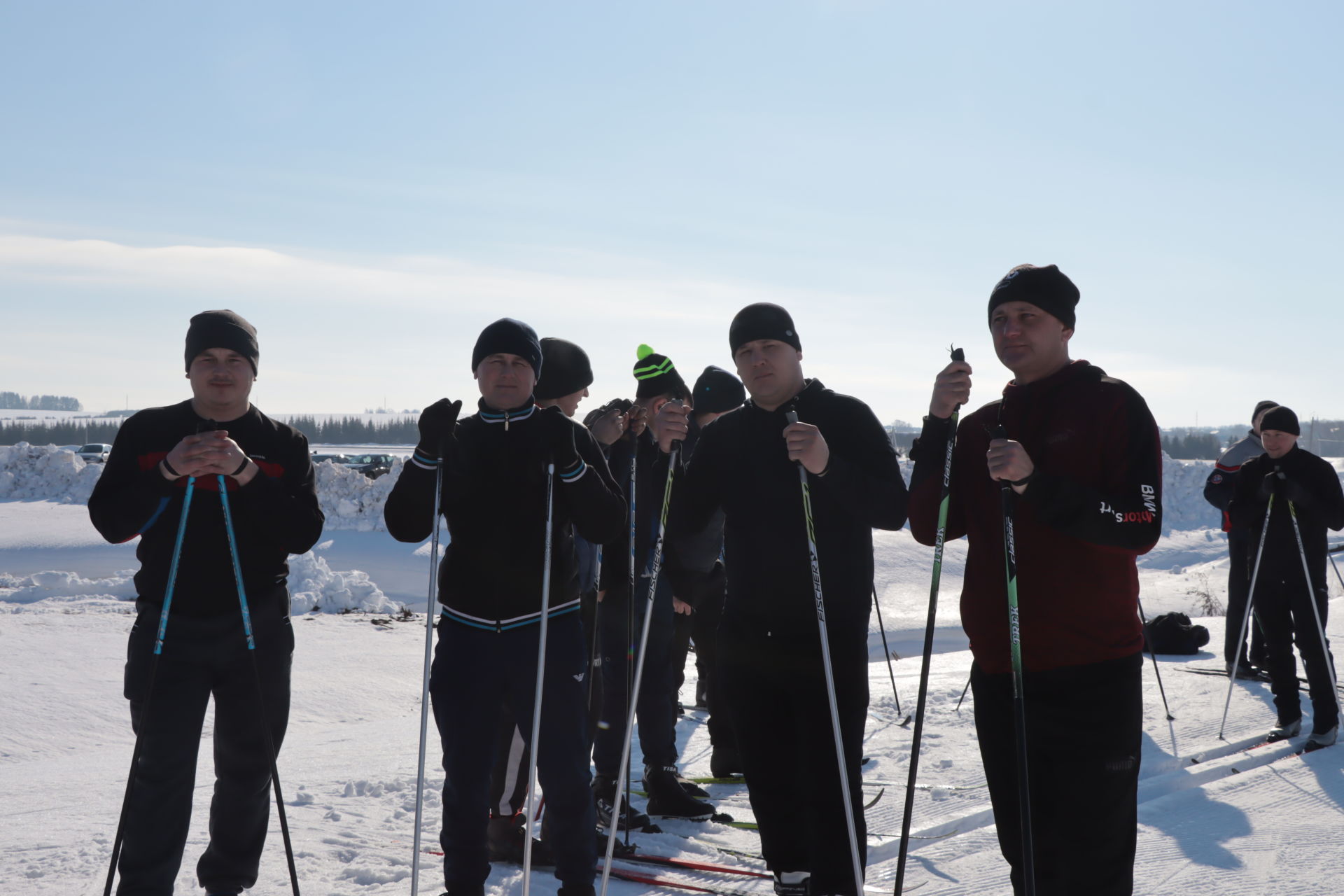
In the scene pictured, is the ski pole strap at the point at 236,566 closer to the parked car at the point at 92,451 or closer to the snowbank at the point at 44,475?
the snowbank at the point at 44,475

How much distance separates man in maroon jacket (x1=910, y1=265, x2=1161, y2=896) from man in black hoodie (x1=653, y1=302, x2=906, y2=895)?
421 millimetres

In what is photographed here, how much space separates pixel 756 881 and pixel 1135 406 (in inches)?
96.8

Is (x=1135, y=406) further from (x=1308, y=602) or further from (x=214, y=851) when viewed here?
(x=1308, y=602)

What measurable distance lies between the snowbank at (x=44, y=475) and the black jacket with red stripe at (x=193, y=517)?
83.8ft

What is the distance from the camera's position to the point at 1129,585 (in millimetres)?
2484

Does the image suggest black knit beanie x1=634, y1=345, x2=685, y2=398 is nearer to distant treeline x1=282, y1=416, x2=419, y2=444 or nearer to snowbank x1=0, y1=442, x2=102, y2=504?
snowbank x1=0, y1=442, x2=102, y2=504

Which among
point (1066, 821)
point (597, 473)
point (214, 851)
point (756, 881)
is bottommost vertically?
point (756, 881)

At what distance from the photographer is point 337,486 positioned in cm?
2342

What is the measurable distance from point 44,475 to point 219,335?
91.7 ft

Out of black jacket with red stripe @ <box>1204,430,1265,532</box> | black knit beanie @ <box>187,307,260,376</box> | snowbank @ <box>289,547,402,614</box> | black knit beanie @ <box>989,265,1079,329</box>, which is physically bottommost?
snowbank @ <box>289,547,402,614</box>

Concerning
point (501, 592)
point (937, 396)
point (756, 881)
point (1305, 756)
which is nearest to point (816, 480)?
point (937, 396)

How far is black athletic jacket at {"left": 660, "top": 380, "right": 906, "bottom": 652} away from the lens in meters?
2.96

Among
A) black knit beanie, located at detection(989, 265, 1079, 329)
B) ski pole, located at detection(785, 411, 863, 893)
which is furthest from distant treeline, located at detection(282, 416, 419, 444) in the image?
black knit beanie, located at detection(989, 265, 1079, 329)

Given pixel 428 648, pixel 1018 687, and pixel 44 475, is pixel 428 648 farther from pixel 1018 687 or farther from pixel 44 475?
pixel 44 475
